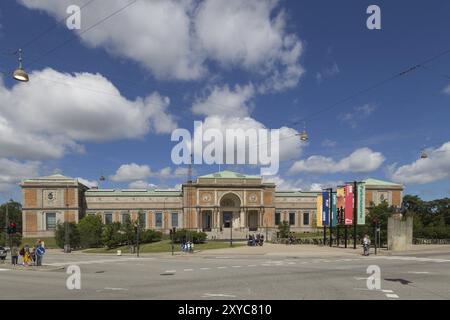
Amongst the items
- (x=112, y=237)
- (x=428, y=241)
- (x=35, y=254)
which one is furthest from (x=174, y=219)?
(x=35, y=254)

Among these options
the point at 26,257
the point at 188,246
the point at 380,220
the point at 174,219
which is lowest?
the point at 174,219

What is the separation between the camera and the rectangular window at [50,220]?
11369cm

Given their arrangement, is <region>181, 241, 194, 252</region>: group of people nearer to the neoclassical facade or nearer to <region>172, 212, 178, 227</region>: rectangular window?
the neoclassical facade

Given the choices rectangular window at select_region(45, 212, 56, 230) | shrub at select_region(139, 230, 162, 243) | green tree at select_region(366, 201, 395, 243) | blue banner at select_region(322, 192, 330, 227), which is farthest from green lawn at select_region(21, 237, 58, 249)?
green tree at select_region(366, 201, 395, 243)

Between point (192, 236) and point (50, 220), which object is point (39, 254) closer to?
point (192, 236)

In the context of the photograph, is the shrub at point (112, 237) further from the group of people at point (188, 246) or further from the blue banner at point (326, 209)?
the blue banner at point (326, 209)

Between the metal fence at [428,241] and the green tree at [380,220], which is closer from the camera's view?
the green tree at [380,220]

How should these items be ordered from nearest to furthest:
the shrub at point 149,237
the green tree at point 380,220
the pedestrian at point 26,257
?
1. the pedestrian at point 26,257
2. the green tree at point 380,220
3. the shrub at point 149,237

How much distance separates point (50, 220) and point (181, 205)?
33976mm

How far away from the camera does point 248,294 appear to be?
14.9 metres

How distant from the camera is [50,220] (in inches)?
4493

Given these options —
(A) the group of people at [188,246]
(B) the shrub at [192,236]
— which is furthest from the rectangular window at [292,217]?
(A) the group of people at [188,246]

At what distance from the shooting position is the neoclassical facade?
113m
